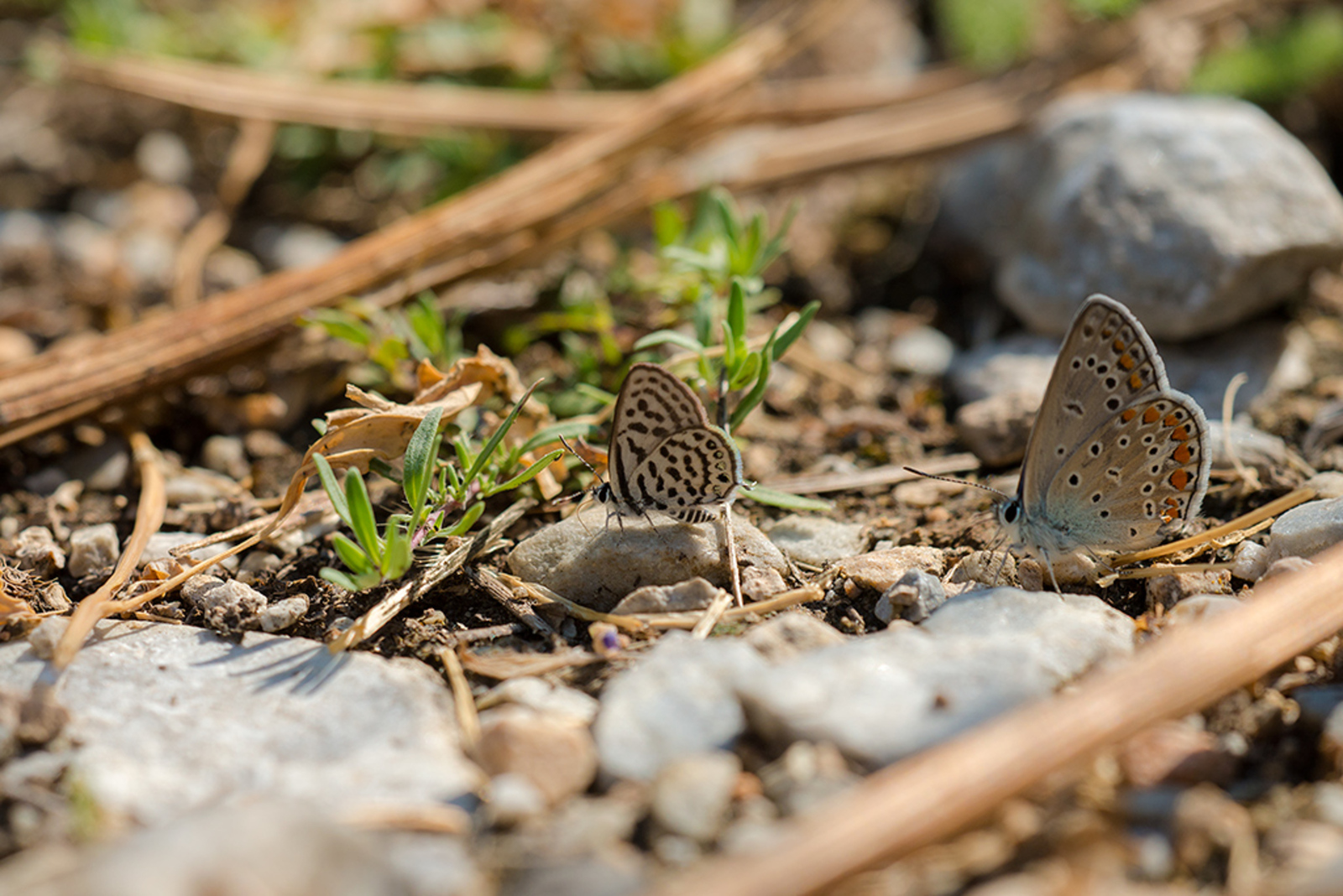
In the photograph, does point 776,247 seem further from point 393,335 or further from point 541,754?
point 541,754

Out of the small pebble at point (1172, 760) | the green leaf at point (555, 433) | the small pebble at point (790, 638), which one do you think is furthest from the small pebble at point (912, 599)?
the green leaf at point (555, 433)

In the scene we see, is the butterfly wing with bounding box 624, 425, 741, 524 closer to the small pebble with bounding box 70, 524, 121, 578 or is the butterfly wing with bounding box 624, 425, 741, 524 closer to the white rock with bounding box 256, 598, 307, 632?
the white rock with bounding box 256, 598, 307, 632

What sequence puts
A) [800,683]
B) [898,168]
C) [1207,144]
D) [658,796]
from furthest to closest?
[898,168]
[1207,144]
[800,683]
[658,796]

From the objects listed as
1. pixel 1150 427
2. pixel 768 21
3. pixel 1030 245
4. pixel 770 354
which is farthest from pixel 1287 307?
pixel 768 21

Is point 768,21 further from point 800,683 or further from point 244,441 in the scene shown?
point 800,683

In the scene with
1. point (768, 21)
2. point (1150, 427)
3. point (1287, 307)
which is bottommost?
point (1287, 307)

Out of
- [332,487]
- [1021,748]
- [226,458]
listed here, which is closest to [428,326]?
[226,458]
